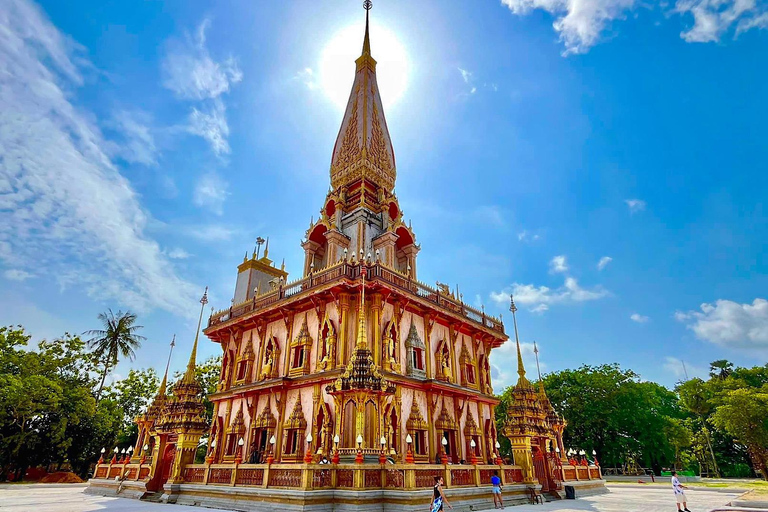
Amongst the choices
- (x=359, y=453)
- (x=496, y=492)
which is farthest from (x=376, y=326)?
(x=496, y=492)

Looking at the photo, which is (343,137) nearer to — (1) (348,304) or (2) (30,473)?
(1) (348,304)

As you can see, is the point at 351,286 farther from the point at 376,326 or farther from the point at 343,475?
the point at 343,475

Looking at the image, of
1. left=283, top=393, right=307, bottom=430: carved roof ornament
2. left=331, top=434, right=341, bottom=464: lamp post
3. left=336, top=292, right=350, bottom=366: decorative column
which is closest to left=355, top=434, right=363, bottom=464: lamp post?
left=331, top=434, right=341, bottom=464: lamp post

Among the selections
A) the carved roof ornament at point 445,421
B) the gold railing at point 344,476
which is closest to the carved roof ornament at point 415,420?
the carved roof ornament at point 445,421

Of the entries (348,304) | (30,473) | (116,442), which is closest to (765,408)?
(348,304)

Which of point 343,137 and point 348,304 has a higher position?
point 343,137

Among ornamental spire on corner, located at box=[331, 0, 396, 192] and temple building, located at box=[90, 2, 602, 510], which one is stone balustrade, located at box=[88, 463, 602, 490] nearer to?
temple building, located at box=[90, 2, 602, 510]

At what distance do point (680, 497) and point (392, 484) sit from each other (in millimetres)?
9046

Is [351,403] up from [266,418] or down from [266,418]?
up

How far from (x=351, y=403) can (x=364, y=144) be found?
64.1 feet

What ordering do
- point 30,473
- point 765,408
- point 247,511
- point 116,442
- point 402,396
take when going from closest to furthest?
point 247,511 → point 402,396 → point 765,408 → point 30,473 → point 116,442

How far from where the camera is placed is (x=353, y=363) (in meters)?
16.4

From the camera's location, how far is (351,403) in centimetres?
1848

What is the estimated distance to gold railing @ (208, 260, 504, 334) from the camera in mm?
21016
